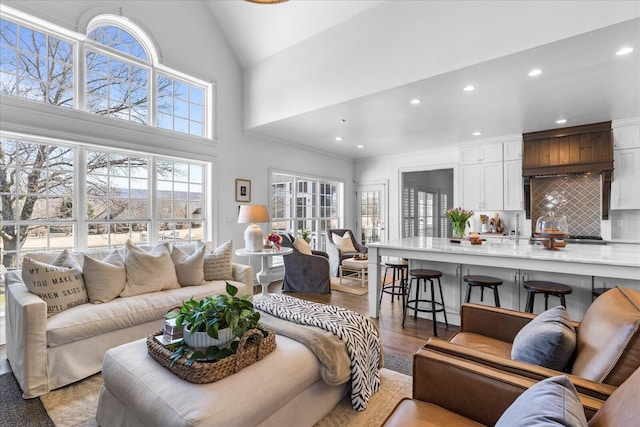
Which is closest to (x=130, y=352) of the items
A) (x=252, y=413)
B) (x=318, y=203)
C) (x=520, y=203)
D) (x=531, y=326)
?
(x=252, y=413)

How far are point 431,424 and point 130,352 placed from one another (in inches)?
64.5

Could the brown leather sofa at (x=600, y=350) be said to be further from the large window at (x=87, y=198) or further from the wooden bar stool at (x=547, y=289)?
the large window at (x=87, y=198)

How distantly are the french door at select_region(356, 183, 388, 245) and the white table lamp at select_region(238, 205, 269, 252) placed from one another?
3.73m

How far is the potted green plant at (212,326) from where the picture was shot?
1.58 meters

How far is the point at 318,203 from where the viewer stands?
6.93m

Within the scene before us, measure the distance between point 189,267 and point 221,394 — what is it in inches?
89.2

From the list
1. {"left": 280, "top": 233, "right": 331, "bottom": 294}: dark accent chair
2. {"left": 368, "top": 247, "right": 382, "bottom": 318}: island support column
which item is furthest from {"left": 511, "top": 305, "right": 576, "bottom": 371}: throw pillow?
{"left": 280, "top": 233, "right": 331, "bottom": 294}: dark accent chair

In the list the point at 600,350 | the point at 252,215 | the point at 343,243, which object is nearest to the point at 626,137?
the point at 343,243

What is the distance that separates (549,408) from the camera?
849mm

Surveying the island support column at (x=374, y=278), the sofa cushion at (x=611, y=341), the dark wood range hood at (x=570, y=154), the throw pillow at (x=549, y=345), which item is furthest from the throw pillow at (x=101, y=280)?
the dark wood range hood at (x=570, y=154)

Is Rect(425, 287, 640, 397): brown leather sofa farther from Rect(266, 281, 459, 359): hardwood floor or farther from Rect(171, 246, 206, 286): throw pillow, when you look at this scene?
Rect(171, 246, 206, 286): throw pillow

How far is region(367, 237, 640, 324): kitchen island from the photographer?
8.09 ft

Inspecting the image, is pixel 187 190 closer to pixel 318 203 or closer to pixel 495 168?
pixel 318 203

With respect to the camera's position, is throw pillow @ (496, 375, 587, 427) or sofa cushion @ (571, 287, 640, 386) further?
sofa cushion @ (571, 287, 640, 386)
